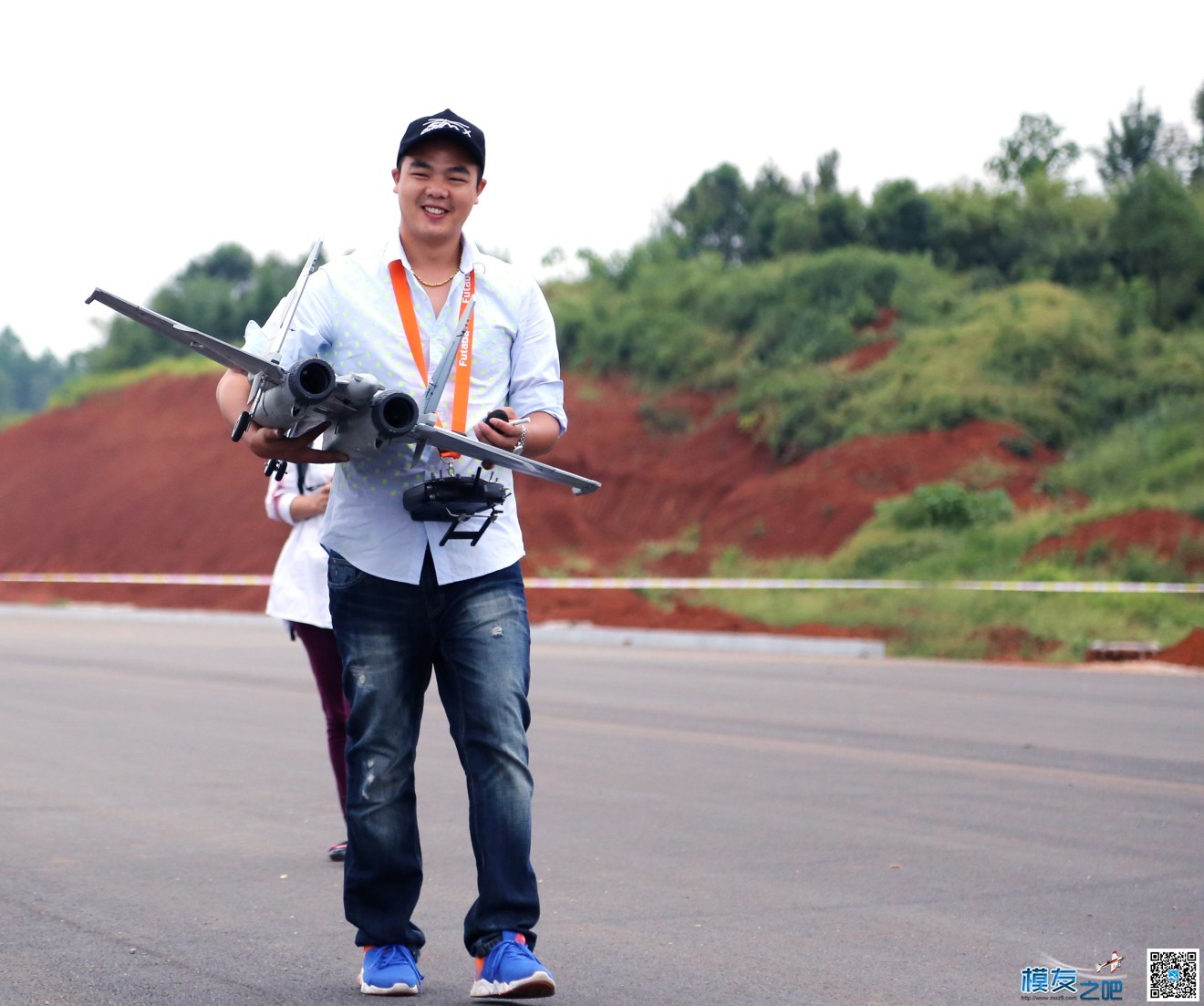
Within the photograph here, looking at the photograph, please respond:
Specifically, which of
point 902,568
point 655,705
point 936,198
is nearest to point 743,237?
point 936,198

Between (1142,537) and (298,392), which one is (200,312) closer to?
(1142,537)

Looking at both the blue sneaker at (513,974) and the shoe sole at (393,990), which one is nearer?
the blue sneaker at (513,974)

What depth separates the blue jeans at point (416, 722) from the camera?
4.61 meters

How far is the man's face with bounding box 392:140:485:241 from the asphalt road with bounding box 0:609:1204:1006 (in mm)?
2095

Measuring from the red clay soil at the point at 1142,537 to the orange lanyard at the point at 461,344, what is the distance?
2336cm

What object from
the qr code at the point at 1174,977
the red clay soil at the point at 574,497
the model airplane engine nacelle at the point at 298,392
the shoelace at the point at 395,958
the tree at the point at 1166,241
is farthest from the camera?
the tree at the point at 1166,241

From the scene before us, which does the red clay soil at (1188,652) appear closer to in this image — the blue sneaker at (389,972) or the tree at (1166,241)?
the blue sneaker at (389,972)

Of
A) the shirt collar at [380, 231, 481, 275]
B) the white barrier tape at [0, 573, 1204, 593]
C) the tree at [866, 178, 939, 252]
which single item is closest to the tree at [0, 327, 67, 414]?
the tree at [866, 178, 939, 252]

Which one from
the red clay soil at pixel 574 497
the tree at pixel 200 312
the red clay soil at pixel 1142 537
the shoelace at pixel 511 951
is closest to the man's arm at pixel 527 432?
the shoelace at pixel 511 951

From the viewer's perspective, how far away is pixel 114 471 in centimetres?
5431

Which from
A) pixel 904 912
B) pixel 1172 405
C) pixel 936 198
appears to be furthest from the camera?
pixel 936 198

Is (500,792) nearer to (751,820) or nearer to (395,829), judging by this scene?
(395,829)

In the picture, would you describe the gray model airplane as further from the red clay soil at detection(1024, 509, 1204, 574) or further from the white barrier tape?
the red clay soil at detection(1024, 509, 1204, 574)

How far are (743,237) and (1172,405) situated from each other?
28.0 metres
